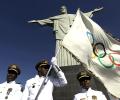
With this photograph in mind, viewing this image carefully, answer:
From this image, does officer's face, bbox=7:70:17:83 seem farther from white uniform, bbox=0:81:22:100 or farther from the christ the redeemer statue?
the christ the redeemer statue

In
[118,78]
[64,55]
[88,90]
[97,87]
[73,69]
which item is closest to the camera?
[88,90]

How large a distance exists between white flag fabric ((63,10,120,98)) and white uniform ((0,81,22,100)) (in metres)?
1.34

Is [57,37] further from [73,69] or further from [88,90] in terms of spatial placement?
[88,90]

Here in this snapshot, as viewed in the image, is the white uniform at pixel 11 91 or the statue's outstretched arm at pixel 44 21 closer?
the white uniform at pixel 11 91

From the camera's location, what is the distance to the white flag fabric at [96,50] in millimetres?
7438

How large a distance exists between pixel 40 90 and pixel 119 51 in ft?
7.63

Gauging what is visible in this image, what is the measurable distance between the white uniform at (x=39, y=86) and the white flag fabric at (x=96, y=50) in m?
0.87

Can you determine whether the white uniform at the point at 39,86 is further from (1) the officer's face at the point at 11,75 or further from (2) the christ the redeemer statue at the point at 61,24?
(2) the christ the redeemer statue at the point at 61,24

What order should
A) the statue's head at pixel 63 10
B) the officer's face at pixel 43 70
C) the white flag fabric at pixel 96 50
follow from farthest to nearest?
the statue's head at pixel 63 10 → the white flag fabric at pixel 96 50 → the officer's face at pixel 43 70

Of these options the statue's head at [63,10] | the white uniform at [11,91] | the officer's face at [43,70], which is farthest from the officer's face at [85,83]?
the statue's head at [63,10]

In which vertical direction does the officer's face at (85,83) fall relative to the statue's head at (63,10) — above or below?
below

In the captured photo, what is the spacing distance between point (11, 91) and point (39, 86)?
0.58 m

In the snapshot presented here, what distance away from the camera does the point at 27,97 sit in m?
6.68

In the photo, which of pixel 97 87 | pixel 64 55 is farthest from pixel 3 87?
pixel 64 55
